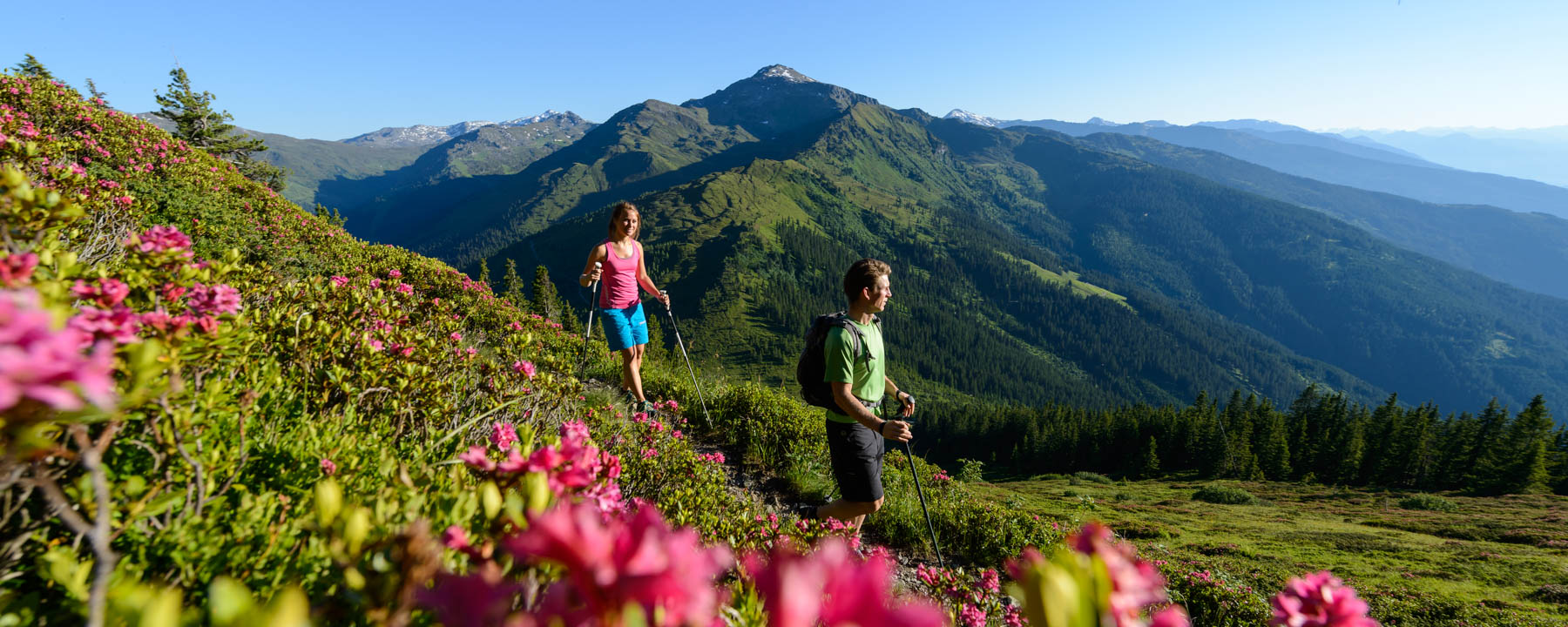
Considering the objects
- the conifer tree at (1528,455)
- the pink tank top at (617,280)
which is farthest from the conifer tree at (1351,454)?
the pink tank top at (617,280)

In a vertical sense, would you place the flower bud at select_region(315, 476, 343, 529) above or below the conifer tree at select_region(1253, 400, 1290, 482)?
above

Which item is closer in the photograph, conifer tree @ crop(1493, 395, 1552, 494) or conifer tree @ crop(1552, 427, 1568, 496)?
conifer tree @ crop(1493, 395, 1552, 494)

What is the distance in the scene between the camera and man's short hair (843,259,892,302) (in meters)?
4.77

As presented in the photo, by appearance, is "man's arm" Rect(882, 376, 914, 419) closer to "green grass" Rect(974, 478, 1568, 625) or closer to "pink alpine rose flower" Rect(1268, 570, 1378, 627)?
"pink alpine rose flower" Rect(1268, 570, 1378, 627)

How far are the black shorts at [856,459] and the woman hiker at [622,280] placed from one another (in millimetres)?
2670

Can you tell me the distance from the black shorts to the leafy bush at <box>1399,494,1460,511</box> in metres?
53.5

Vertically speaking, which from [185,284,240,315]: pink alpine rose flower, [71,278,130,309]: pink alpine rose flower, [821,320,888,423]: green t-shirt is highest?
[71,278,130,309]: pink alpine rose flower

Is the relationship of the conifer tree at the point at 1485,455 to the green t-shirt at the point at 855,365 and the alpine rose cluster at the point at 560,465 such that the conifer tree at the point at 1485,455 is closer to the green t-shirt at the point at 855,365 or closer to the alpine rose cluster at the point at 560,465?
the green t-shirt at the point at 855,365

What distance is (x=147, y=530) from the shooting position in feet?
5.81

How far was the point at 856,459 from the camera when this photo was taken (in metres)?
4.92

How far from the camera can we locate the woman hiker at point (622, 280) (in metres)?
6.60

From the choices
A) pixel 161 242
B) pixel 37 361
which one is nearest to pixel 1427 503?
pixel 37 361

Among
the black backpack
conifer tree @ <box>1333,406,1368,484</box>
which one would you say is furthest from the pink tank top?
conifer tree @ <box>1333,406,1368,484</box>

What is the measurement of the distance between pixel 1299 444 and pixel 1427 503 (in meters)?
26.4
